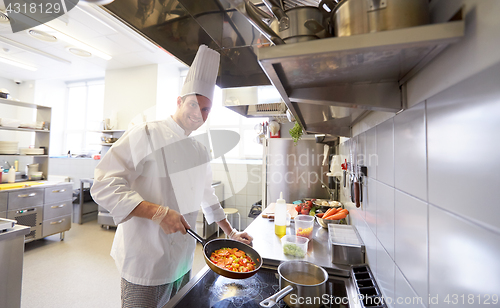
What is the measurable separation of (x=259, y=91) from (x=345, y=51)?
41.5 inches

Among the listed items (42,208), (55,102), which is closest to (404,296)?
(42,208)

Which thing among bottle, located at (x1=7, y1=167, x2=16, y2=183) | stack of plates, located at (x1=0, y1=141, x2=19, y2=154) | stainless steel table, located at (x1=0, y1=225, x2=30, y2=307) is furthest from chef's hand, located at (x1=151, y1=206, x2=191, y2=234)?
bottle, located at (x1=7, y1=167, x2=16, y2=183)

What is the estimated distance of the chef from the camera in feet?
3.27

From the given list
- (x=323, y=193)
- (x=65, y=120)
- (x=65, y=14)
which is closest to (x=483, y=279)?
(x=323, y=193)

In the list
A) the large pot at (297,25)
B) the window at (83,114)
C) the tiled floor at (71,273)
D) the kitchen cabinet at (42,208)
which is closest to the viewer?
the large pot at (297,25)

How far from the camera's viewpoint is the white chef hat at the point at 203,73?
1.03 m

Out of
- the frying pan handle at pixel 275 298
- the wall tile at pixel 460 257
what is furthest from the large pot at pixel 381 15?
the frying pan handle at pixel 275 298

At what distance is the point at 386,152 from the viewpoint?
0.75 m

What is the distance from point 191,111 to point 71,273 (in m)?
2.56

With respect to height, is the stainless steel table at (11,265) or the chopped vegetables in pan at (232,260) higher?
the chopped vegetables in pan at (232,260)

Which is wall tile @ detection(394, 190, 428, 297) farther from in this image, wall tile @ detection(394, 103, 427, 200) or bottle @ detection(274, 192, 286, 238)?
bottle @ detection(274, 192, 286, 238)

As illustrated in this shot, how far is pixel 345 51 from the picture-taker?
0.37 m

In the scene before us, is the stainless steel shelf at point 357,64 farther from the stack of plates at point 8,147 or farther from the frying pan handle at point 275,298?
the stack of plates at point 8,147

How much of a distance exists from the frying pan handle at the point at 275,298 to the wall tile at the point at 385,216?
13.3 inches
